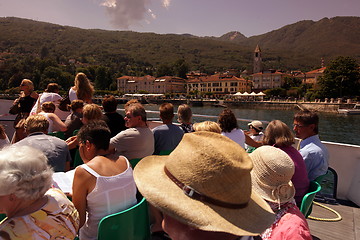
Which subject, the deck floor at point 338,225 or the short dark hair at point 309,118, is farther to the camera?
the short dark hair at point 309,118

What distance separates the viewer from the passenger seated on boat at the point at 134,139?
2.73 m

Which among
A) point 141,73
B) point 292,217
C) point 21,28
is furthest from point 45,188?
point 21,28

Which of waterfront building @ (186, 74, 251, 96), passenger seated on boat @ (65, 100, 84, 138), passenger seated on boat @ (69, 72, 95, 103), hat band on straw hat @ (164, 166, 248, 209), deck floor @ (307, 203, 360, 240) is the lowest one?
waterfront building @ (186, 74, 251, 96)

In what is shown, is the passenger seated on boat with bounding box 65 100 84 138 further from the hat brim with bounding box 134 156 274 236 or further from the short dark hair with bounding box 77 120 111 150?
the hat brim with bounding box 134 156 274 236

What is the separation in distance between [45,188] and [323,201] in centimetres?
382

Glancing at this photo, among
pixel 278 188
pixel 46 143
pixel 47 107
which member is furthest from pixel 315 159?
pixel 47 107

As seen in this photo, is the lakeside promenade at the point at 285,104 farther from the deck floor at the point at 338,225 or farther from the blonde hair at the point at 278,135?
the blonde hair at the point at 278,135

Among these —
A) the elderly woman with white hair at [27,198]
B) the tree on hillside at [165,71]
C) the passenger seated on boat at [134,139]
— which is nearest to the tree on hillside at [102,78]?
the tree on hillside at [165,71]

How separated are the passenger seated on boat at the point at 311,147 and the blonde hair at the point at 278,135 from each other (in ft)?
1.43

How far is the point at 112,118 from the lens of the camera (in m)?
3.71

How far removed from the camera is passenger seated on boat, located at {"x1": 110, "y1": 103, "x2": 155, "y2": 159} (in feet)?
8.97

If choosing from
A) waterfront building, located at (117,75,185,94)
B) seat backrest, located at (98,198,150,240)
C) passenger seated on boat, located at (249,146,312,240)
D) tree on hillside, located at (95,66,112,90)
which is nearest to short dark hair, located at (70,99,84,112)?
seat backrest, located at (98,198,150,240)

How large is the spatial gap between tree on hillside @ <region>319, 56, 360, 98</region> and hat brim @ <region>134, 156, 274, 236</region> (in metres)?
60.9

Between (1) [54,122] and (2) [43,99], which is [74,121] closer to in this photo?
(1) [54,122]
